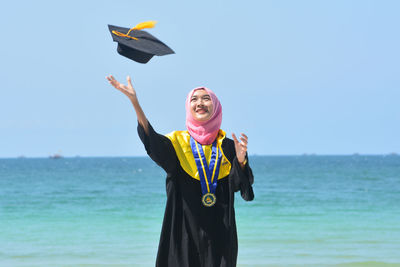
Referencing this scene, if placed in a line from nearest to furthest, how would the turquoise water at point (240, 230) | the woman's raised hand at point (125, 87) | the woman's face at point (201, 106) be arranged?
the woman's raised hand at point (125, 87) < the woman's face at point (201, 106) < the turquoise water at point (240, 230)

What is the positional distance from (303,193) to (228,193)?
2381cm

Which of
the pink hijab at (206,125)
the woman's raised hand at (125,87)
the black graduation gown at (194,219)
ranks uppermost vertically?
the woman's raised hand at (125,87)

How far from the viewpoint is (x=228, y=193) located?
4648 mm

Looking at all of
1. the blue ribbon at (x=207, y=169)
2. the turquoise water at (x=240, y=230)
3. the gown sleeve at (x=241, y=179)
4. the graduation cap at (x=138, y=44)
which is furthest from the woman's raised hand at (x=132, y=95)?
the turquoise water at (x=240, y=230)

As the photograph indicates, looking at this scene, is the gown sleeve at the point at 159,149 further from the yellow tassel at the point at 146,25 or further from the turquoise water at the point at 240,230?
the turquoise water at the point at 240,230

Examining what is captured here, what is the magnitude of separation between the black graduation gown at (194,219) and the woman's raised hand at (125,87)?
0.97 ft

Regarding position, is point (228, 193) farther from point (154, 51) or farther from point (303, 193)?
point (303, 193)

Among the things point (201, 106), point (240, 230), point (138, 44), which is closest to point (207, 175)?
point (201, 106)

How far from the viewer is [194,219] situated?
15.0 ft

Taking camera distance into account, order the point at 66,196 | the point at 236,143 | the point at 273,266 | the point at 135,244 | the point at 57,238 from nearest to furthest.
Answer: the point at 236,143 < the point at 273,266 < the point at 135,244 < the point at 57,238 < the point at 66,196

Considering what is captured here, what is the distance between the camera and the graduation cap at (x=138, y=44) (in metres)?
4.57

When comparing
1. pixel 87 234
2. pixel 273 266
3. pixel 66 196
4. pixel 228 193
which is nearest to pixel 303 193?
pixel 66 196

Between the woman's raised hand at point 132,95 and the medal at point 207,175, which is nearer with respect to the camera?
the woman's raised hand at point 132,95

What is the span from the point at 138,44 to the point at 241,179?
1133 millimetres
